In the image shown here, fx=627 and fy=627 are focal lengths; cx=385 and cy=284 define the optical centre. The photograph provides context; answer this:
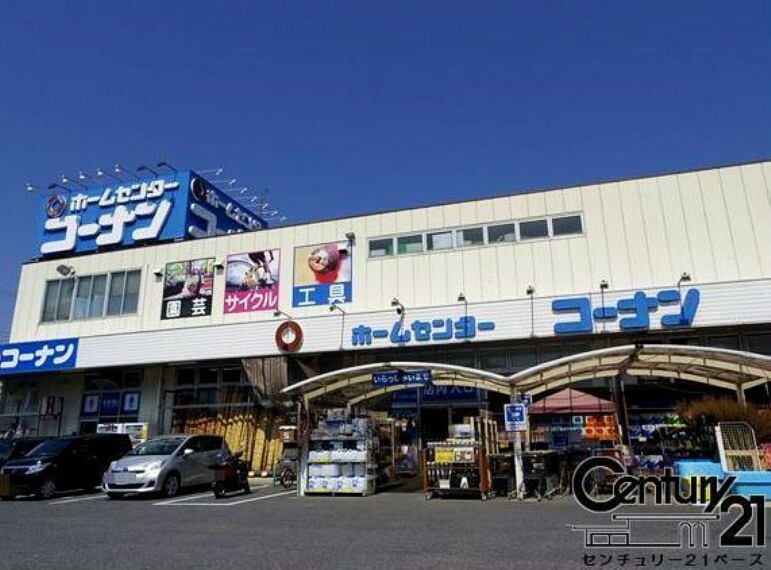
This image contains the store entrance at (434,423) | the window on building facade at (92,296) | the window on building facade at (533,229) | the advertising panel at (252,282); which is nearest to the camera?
the window on building facade at (533,229)

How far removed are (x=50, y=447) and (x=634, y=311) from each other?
15015mm

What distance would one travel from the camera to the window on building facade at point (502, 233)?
57.7 ft

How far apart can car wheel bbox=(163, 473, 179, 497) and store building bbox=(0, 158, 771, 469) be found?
126 inches

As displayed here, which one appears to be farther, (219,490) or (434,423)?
(434,423)

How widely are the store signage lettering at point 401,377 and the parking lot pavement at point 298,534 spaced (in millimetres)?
2462

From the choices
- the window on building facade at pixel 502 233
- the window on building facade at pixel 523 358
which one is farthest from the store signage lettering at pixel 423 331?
the window on building facade at pixel 502 233

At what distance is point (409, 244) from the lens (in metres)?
18.6

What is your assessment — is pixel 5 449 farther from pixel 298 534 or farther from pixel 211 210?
pixel 298 534

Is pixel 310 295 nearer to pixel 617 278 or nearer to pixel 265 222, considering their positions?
pixel 617 278

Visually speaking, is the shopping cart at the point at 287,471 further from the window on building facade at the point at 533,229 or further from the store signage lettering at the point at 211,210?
the store signage lettering at the point at 211,210

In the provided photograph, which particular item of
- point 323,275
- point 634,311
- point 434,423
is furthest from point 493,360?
point 323,275

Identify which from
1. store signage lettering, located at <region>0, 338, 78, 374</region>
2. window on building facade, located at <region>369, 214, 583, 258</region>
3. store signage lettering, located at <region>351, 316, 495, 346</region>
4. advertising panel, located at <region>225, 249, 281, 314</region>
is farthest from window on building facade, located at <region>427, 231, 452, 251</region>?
store signage lettering, located at <region>0, 338, 78, 374</region>

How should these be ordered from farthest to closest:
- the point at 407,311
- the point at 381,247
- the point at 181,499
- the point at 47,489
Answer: the point at 381,247
the point at 407,311
the point at 47,489
the point at 181,499

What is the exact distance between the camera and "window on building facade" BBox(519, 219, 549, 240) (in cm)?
1727
